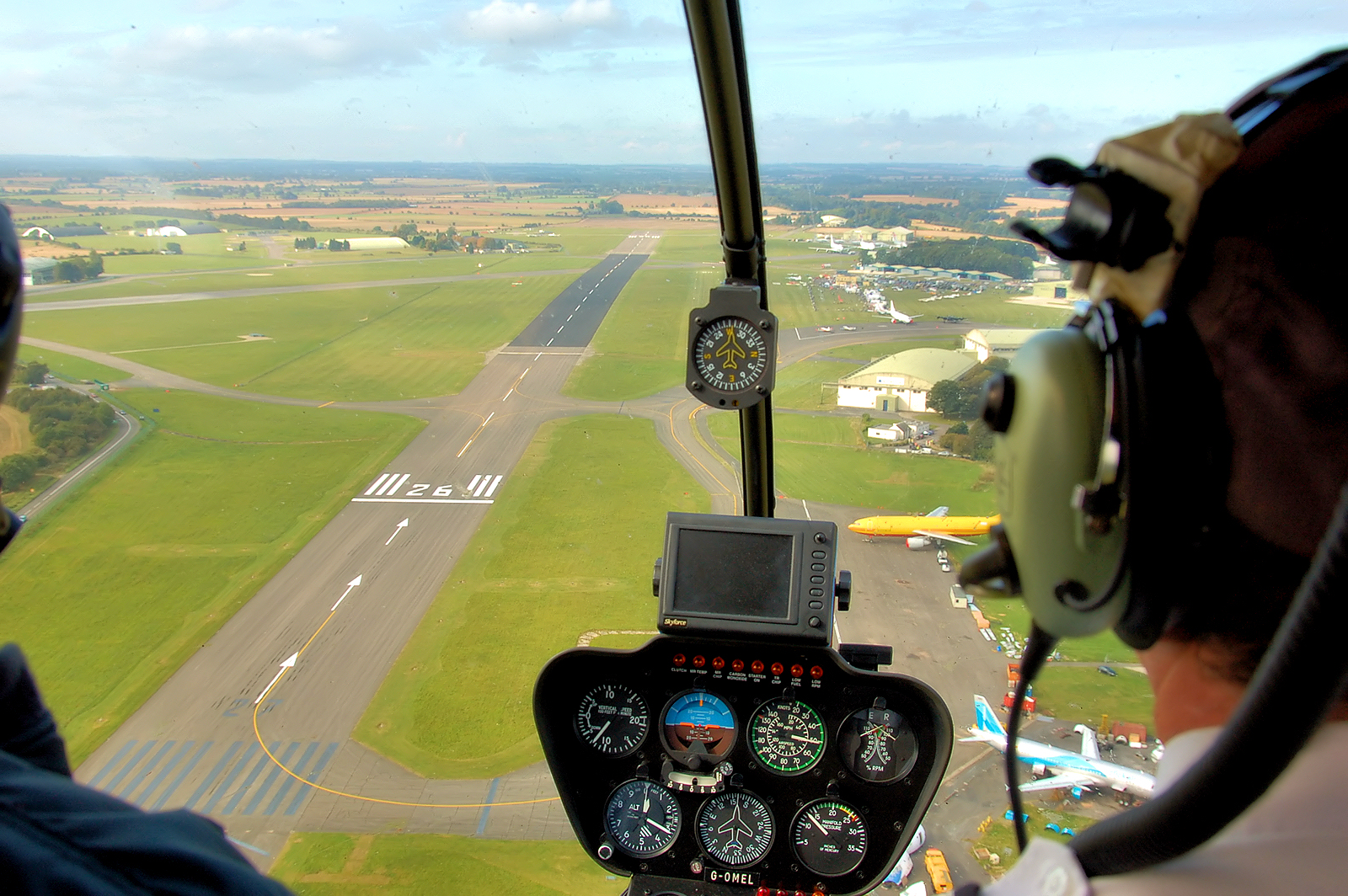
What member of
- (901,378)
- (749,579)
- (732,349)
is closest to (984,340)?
(732,349)

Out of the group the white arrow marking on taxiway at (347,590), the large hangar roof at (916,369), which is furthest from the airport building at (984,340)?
the white arrow marking on taxiway at (347,590)

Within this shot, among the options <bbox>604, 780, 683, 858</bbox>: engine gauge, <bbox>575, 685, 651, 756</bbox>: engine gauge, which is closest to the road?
<bbox>575, 685, 651, 756</bbox>: engine gauge

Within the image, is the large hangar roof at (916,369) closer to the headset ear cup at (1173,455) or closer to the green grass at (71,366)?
the headset ear cup at (1173,455)

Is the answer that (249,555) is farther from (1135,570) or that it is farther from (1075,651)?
(1135,570)

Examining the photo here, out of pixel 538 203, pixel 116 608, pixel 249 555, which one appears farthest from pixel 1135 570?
pixel 249 555

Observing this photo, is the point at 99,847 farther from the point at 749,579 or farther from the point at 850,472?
the point at 850,472
